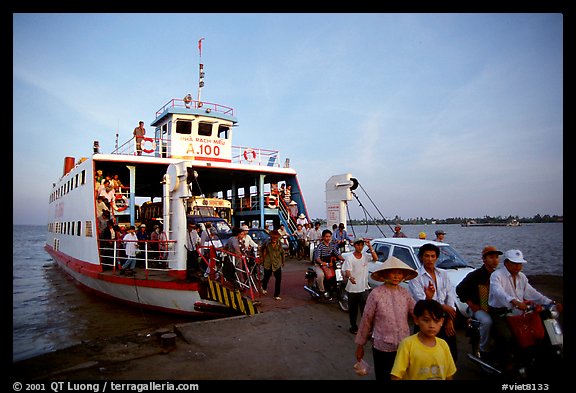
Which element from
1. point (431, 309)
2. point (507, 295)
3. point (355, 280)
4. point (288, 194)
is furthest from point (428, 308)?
point (288, 194)

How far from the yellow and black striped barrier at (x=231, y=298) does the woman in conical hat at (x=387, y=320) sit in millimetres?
3935

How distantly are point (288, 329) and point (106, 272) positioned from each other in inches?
258

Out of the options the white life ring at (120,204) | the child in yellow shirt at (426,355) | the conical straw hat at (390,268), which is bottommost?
the child in yellow shirt at (426,355)

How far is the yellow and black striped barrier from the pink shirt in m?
3.96

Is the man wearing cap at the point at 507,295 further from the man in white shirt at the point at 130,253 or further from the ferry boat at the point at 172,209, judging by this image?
the man in white shirt at the point at 130,253

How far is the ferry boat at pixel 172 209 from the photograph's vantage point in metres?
7.68

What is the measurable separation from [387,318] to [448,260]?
4.49 meters

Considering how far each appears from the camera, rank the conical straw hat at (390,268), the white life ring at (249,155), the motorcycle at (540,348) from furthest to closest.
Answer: the white life ring at (249,155)
the motorcycle at (540,348)
the conical straw hat at (390,268)

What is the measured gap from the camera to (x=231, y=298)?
705 centimetres

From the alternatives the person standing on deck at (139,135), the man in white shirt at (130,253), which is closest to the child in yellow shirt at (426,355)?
the man in white shirt at (130,253)

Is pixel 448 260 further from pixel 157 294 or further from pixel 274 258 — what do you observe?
pixel 157 294

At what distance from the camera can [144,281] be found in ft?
26.5

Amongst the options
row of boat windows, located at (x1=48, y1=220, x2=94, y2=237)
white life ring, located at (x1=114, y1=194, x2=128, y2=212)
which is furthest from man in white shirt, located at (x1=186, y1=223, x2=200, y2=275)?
white life ring, located at (x1=114, y1=194, x2=128, y2=212)
